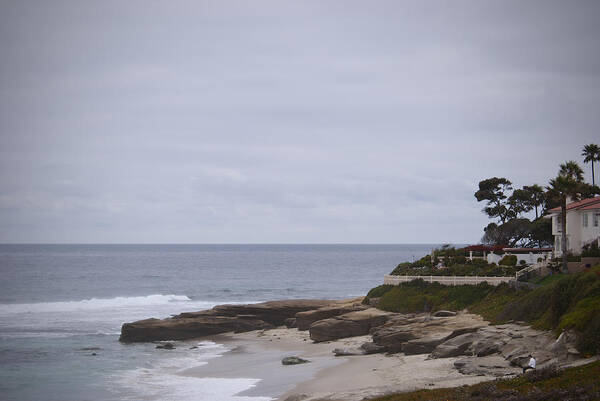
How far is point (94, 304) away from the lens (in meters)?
86.4

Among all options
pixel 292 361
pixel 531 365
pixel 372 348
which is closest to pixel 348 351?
pixel 372 348

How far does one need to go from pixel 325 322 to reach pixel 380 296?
8.96m

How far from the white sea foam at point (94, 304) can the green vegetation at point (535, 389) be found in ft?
213

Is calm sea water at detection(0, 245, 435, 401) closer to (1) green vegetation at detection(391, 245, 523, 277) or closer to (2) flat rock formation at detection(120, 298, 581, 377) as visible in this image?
(2) flat rock formation at detection(120, 298, 581, 377)

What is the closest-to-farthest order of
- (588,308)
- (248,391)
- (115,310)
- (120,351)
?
(588,308) < (248,391) < (120,351) < (115,310)

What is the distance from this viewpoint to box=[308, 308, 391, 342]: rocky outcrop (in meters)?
51.8

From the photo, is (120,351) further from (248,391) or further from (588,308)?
(588,308)

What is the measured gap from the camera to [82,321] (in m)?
69.4

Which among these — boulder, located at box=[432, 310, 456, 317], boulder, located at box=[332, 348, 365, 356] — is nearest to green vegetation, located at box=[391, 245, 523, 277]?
boulder, located at box=[432, 310, 456, 317]

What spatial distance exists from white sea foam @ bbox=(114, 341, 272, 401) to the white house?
3219 cm

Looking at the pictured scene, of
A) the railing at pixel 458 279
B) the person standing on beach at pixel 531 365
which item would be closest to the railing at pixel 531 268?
the railing at pixel 458 279

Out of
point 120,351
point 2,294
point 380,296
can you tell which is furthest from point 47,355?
point 2,294

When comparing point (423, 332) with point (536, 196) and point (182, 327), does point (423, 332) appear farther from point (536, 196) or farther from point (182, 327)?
point (536, 196)

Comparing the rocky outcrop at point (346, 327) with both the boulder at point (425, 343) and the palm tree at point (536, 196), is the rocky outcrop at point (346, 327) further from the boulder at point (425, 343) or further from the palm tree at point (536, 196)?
the palm tree at point (536, 196)
